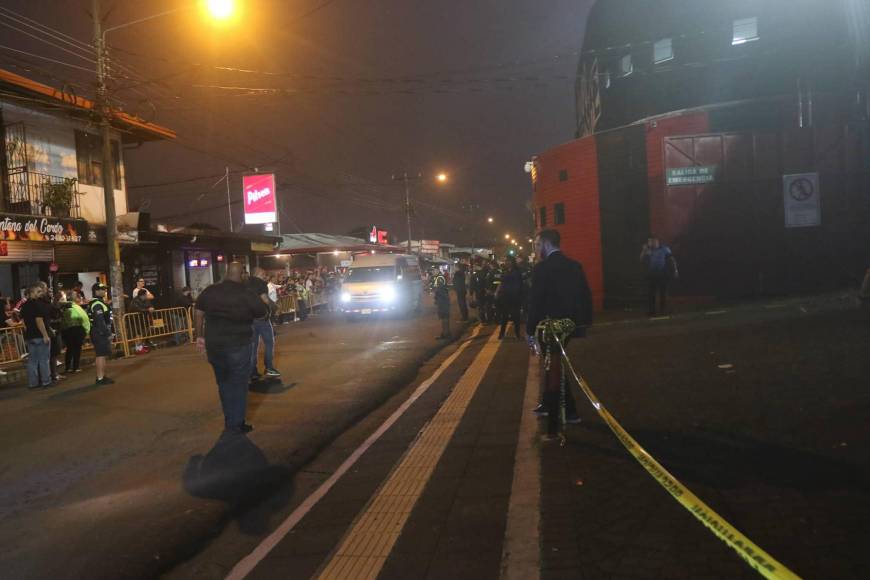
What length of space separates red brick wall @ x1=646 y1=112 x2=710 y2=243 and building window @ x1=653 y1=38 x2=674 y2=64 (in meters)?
12.2

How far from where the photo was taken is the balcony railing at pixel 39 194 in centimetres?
1655

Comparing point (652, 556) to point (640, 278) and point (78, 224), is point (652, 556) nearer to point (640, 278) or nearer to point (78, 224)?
point (640, 278)

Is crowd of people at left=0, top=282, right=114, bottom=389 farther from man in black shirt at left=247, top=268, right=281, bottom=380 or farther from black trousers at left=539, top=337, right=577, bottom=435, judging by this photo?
black trousers at left=539, top=337, right=577, bottom=435

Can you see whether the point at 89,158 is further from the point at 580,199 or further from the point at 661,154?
the point at 661,154

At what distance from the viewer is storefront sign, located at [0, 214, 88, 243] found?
48.2 ft

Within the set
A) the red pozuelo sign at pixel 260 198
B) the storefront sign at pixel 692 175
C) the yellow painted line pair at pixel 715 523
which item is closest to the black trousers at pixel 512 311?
the storefront sign at pixel 692 175

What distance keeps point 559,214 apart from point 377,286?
21.5 ft

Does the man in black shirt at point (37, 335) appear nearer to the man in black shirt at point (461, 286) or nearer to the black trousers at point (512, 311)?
the black trousers at point (512, 311)

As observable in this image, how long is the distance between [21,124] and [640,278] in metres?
17.3

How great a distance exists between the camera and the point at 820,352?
7.86m

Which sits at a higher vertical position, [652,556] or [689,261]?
[689,261]

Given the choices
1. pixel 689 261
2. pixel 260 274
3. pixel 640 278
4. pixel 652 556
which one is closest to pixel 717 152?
pixel 689 261

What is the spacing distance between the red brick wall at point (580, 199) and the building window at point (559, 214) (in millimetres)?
108

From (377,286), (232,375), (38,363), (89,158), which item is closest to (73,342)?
(38,363)
